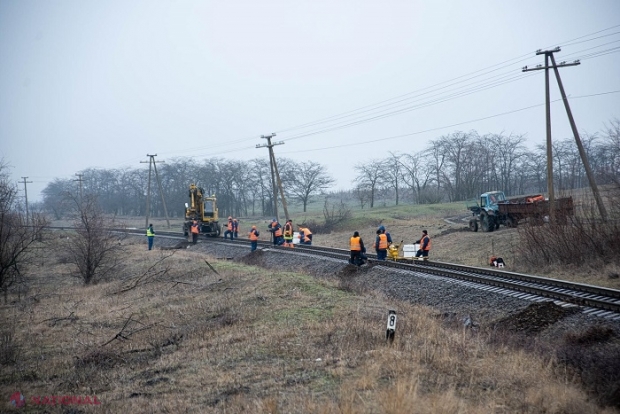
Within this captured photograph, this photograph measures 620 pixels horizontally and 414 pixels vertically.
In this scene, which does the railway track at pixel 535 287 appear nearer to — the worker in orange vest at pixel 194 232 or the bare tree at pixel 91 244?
the bare tree at pixel 91 244

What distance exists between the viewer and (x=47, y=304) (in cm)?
2147

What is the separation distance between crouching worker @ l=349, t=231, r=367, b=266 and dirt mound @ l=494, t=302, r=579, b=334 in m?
8.98

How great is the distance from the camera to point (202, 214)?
4247 cm

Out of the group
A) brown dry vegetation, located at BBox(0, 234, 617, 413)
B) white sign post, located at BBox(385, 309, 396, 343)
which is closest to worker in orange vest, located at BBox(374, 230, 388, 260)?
brown dry vegetation, located at BBox(0, 234, 617, 413)

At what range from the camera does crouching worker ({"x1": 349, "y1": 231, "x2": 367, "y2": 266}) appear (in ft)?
69.4

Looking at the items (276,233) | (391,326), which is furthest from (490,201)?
(391,326)

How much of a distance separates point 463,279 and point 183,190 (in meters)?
70.6

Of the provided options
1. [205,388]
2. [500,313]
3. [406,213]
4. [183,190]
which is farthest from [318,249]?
[183,190]

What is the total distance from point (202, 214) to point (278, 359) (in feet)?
111

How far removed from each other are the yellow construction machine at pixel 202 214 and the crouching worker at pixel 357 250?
22745 mm

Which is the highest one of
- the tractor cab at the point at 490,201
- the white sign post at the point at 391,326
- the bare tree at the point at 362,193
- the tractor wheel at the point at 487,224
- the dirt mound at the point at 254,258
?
the bare tree at the point at 362,193

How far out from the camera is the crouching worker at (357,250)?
69.4 ft

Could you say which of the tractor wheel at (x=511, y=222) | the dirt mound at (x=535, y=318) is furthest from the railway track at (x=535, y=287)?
the tractor wheel at (x=511, y=222)

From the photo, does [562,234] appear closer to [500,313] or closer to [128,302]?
[500,313]
